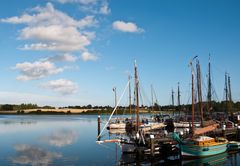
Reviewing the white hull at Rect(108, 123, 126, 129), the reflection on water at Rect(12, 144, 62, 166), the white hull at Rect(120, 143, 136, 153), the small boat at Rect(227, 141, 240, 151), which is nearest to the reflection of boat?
the small boat at Rect(227, 141, 240, 151)

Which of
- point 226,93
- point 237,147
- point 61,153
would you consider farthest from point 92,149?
point 226,93

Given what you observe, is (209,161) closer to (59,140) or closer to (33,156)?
(33,156)

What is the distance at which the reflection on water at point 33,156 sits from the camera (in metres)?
42.3

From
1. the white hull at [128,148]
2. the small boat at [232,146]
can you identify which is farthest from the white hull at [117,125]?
the white hull at [128,148]

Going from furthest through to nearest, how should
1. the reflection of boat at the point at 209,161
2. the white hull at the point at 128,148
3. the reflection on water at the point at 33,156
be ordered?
the white hull at the point at 128,148
the reflection on water at the point at 33,156
the reflection of boat at the point at 209,161

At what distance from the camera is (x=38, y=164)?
134 ft

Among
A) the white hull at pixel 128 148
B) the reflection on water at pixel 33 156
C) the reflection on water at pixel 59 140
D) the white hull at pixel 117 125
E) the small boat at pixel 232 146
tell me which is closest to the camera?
the reflection on water at pixel 33 156

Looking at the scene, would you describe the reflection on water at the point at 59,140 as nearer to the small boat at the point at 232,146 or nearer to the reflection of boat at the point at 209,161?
the reflection of boat at the point at 209,161

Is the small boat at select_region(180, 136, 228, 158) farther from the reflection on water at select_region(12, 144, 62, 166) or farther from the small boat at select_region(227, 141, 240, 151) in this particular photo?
the reflection on water at select_region(12, 144, 62, 166)

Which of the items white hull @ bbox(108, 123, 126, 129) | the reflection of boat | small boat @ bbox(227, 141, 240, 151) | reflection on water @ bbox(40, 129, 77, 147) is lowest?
the reflection of boat

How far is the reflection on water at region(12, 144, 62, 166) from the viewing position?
42.3 metres

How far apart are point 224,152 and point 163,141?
9.61 metres

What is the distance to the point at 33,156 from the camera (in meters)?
47.0

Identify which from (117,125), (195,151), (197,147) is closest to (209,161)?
(195,151)
